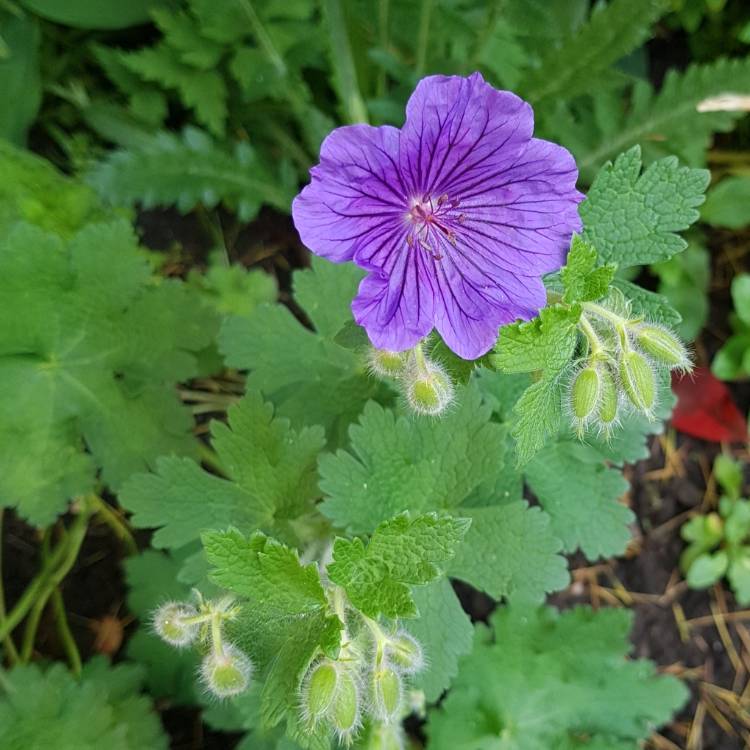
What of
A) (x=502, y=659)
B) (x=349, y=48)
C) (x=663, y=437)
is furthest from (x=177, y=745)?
(x=349, y=48)

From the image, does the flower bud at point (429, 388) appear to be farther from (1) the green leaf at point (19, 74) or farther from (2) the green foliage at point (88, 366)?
(1) the green leaf at point (19, 74)

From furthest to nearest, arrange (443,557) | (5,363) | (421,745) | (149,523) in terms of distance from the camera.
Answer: (421,745)
(5,363)
(149,523)
(443,557)

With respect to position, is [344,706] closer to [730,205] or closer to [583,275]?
[583,275]

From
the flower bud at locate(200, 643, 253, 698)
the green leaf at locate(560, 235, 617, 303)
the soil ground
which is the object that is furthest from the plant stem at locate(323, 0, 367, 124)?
the flower bud at locate(200, 643, 253, 698)

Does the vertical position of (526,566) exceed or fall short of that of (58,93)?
it falls short

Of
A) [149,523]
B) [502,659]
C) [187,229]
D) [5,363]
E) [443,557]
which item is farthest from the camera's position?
[187,229]

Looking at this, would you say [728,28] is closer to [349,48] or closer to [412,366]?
[349,48]

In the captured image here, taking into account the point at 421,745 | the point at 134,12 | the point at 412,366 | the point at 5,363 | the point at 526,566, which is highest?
the point at 134,12
